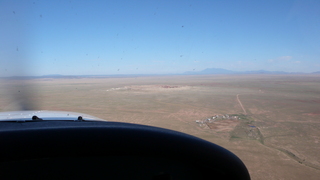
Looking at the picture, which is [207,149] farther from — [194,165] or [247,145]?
[247,145]

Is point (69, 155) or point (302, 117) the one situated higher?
point (69, 155)

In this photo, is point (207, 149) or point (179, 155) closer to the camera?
point (179, 155)

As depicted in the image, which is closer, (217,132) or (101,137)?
(101,137)

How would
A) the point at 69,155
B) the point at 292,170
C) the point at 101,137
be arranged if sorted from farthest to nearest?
the point at 292,170, the point at 101,137, the point at 69,155

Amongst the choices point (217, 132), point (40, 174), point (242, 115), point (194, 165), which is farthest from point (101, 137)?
point (242, 115)

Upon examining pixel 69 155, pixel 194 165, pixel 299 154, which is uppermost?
pixel 69 155

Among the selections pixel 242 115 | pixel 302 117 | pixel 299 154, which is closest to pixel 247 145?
pixel 299 154

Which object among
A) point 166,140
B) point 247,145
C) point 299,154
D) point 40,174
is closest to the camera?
point 40,174

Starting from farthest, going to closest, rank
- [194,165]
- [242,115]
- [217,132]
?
[242,115], [217,132], [194,165]

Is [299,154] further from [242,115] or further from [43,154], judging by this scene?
[43,154]
